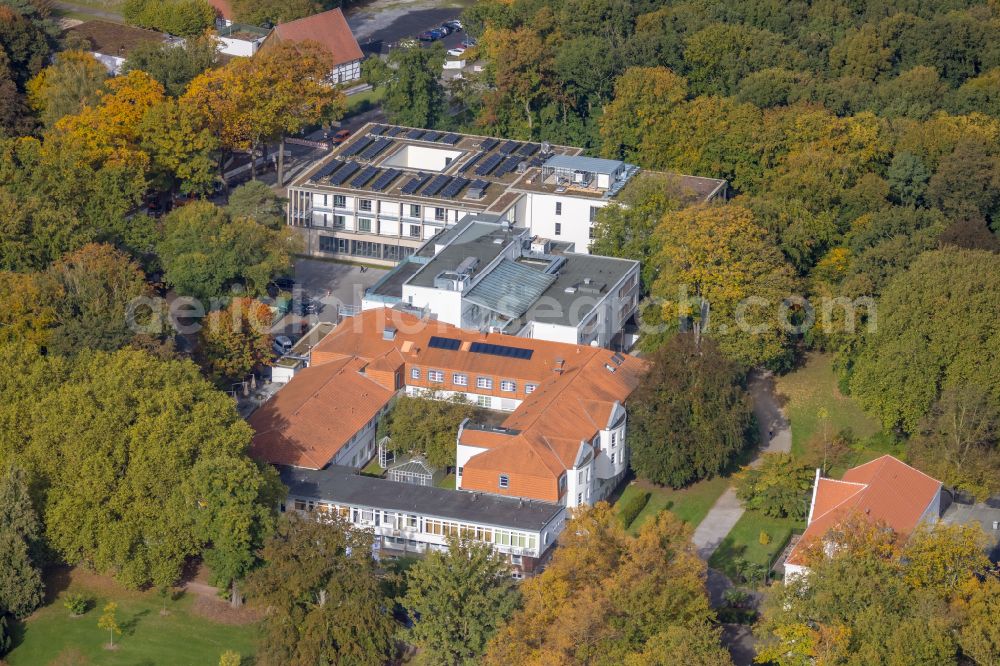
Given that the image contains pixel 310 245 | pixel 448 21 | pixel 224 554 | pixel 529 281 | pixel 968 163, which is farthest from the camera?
pixel 448 21

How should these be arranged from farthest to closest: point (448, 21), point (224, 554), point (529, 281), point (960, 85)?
1. point (448, 21)
2. point (960, 85)
3. point (529, 281)
4. point (224, 554)

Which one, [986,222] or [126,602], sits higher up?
[986,222]

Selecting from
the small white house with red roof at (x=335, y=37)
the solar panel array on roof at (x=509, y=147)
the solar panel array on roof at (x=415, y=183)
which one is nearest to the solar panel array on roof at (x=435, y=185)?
the solar panel array on roof at (x=415, y=183)

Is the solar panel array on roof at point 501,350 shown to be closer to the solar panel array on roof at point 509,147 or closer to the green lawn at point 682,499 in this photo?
the green lawn at point 682,499

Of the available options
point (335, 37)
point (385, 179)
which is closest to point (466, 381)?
point (385, 179)

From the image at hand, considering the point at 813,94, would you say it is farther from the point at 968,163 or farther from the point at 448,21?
the point at 448,21

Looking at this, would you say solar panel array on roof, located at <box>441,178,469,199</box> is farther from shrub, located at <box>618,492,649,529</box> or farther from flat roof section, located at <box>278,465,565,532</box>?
shrub, located at <box>618,492,649,529</box>

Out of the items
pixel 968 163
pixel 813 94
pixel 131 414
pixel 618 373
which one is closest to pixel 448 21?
pixel 813 94
